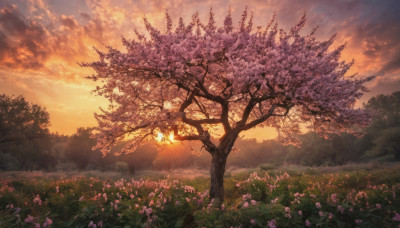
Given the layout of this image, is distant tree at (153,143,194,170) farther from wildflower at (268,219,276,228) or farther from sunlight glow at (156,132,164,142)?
wildflower at (268,219,276,228)

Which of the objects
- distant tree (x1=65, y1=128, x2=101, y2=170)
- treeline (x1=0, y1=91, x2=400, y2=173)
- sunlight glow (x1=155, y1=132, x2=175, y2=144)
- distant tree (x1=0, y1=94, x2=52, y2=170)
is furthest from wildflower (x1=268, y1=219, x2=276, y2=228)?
Result: distant tree (x1=65, y1=128, x2=101, y2=170)

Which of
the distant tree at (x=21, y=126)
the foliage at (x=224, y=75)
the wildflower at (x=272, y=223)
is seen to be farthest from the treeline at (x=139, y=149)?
the wildflower at (x=272, y=223)

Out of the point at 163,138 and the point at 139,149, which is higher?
the point at 139,149

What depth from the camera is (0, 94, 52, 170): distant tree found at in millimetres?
30244

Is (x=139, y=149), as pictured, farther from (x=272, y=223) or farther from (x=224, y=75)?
(x=272, y=223)

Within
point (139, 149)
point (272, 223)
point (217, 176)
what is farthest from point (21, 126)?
point (272, 223)

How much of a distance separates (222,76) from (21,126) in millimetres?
35822

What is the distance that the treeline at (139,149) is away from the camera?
32.3 m

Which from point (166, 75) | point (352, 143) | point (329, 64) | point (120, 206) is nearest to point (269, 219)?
point (120, 206)

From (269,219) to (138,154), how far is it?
44.1 m

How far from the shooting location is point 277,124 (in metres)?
12.2

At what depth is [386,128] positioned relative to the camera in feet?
133

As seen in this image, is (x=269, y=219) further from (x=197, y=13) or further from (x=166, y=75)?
(x=197, y=13)

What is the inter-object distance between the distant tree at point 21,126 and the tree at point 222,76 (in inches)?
1183
